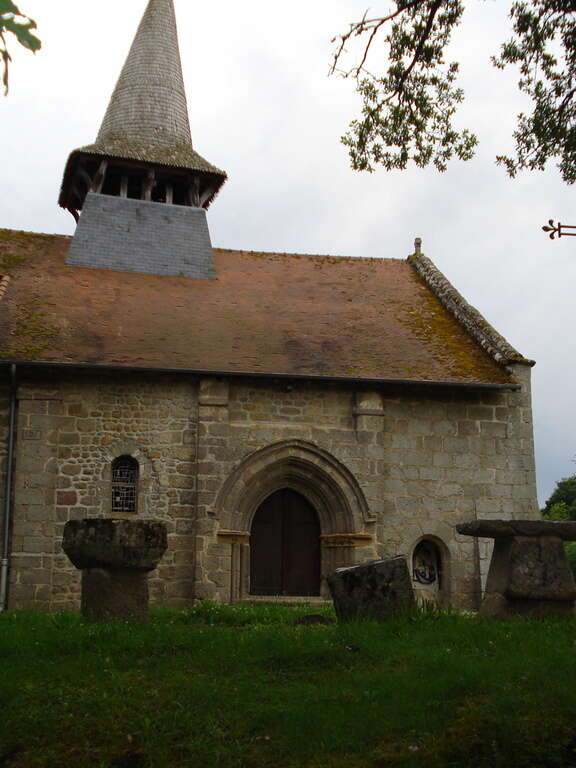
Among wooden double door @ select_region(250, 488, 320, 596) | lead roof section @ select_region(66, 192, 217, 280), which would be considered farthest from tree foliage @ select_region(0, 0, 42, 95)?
lead roof section @ select_region(66, 192, 217, 280)

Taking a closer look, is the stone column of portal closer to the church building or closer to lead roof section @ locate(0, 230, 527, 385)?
the church building

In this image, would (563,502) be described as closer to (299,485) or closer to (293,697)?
(299,485)

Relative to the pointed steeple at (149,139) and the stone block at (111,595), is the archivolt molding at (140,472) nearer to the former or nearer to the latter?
the stone block at (111,595)

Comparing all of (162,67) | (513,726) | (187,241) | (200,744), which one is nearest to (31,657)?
(200,744)

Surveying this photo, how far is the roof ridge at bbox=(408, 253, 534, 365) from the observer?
16.4 meters

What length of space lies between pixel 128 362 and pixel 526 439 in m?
7.09

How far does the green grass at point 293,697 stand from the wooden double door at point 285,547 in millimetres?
7254

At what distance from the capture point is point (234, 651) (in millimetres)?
7809

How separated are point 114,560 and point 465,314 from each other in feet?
36.8

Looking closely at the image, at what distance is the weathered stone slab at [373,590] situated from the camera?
906cm

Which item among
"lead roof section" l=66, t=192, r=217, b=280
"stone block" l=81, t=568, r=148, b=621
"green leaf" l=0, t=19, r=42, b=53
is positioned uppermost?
"lead roof section" l=66, t=192, r=217, b=280

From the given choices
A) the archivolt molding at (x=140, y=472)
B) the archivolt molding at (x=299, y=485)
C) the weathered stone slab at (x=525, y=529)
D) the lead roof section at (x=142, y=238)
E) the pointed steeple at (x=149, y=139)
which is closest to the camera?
the weathered stone slab at (x=525, y=529)

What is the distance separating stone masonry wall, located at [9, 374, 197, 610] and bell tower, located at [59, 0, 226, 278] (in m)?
4.47

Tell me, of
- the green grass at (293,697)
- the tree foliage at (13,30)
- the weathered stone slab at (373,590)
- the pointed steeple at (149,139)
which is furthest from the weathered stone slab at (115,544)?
the pointed steeple at (149,139)
